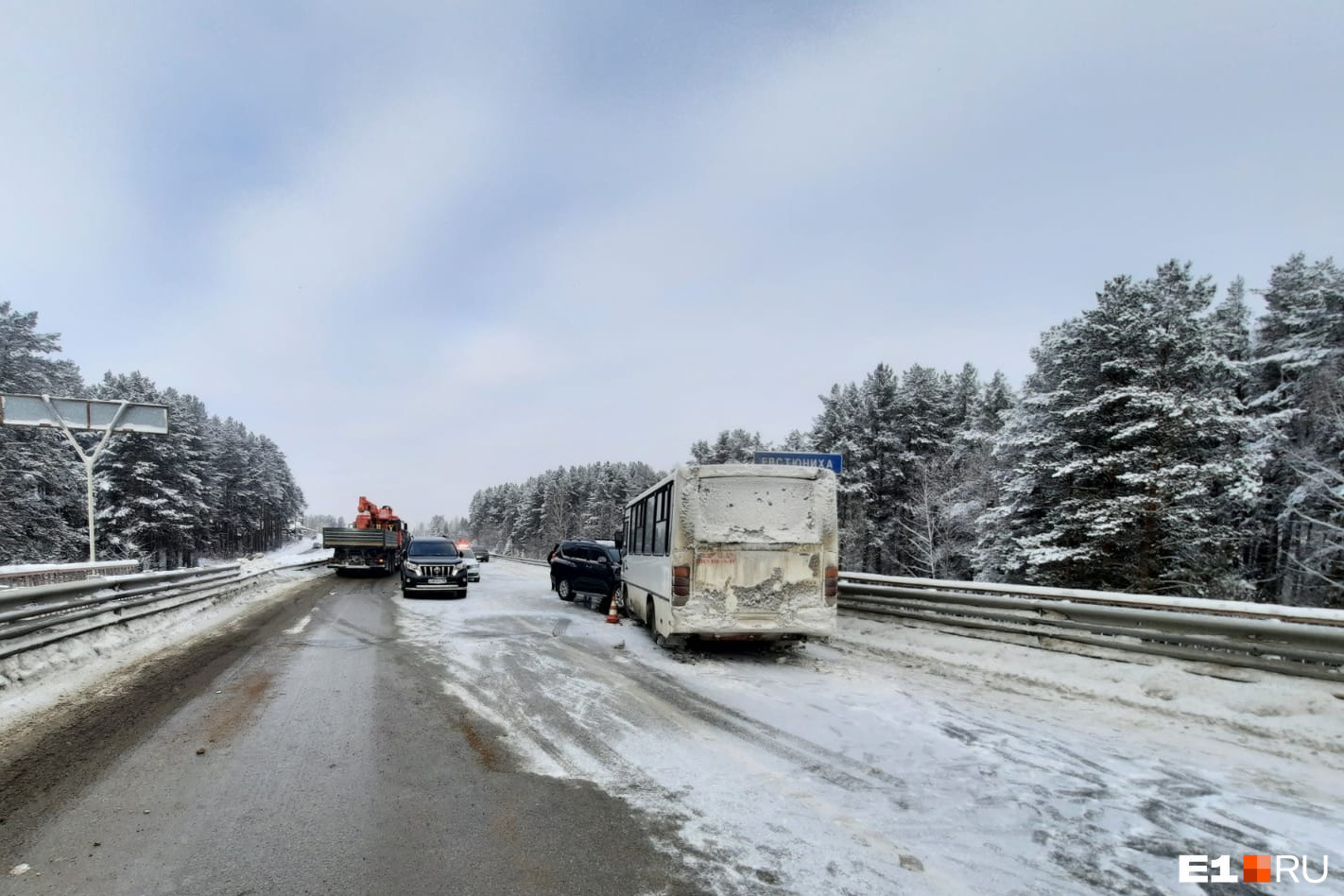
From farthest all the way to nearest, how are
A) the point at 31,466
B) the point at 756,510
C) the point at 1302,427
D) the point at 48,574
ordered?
1. the point at 31,466
2. the point at 1302,427
3. the point at 48,574
4. the point at 756,510

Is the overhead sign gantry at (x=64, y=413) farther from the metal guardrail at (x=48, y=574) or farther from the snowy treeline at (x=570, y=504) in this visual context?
the snowy treeline at (x=570, y=504)

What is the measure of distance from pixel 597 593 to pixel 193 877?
14.6 m

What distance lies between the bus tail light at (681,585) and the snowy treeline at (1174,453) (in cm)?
1613

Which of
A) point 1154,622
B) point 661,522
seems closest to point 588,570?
point 661,522

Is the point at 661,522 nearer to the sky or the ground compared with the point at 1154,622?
nearer to the sky

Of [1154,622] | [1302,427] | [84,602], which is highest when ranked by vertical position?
[1302,427]

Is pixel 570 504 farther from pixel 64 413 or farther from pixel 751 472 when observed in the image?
pixel 751 472

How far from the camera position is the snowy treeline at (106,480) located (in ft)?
94.9

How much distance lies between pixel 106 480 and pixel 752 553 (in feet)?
151

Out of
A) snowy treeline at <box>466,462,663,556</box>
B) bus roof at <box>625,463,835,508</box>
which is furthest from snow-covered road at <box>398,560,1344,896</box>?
snowy treeline at <box>466,462,663,556</box>

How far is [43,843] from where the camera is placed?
356 centimetres

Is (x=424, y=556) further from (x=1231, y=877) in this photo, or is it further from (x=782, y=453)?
(x=1231, y=877)

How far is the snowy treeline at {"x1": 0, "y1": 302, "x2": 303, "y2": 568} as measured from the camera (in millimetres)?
28938

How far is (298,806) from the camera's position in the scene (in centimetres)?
410
